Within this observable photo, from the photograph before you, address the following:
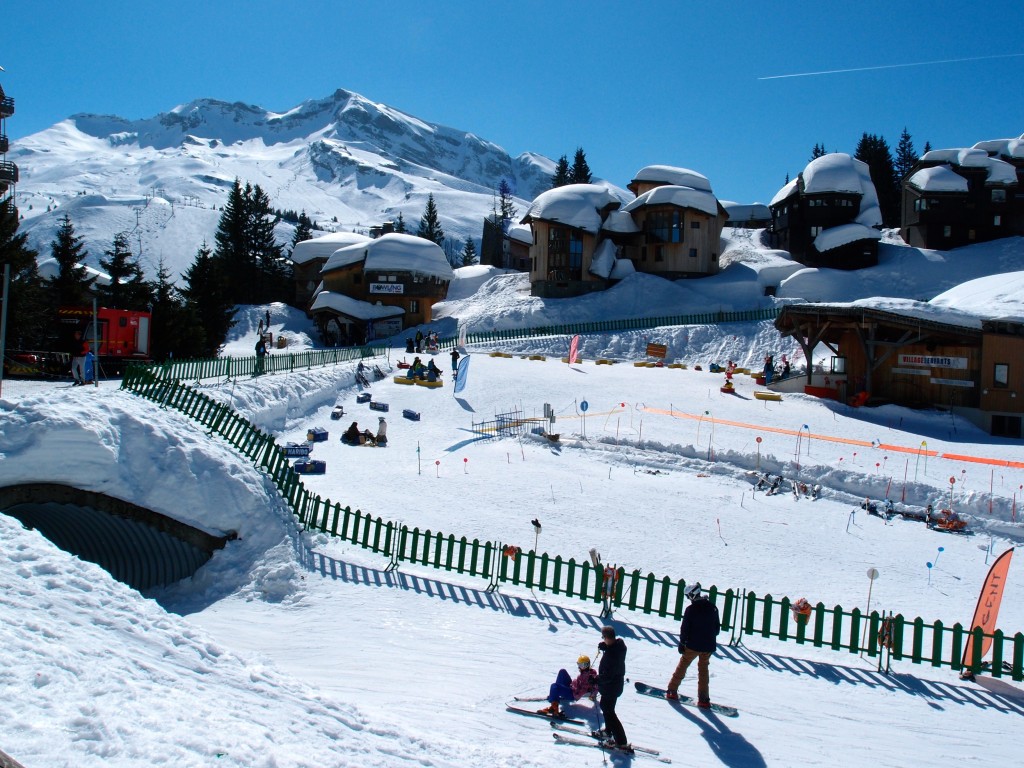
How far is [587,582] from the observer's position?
12.7 metres

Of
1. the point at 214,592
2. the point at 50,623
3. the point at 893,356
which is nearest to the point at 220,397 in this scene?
the point at 214,592

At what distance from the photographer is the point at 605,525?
54.6ft

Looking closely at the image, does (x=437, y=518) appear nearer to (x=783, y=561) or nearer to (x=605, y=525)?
(x=605, y=525)

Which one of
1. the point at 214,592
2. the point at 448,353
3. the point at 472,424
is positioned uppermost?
the point at 448,353

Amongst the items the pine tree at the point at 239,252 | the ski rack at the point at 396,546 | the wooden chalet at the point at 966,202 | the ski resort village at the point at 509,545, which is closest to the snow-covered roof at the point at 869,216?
the wooden chalet at the point at 966,202

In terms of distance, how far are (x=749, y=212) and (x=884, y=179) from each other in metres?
14.7

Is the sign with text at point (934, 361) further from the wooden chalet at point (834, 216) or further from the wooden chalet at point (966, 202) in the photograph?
the wooden chalet at point (966, 202)

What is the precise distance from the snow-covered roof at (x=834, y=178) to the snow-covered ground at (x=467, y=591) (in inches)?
1388

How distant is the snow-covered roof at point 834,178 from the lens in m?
57.1

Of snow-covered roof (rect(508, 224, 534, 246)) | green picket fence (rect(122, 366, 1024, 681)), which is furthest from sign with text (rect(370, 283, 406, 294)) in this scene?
green picket fence (rect(122, 366, 1024, 681))

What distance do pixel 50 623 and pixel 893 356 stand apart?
31351 mm

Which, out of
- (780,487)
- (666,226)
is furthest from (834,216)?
(780,487)

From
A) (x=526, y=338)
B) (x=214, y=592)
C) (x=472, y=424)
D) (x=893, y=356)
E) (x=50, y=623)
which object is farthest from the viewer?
(x=526, y=338)

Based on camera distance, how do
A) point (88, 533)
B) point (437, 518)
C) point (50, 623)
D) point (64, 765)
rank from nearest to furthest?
point (64, 765) < point (50, 623) < point (88, 533) < point (437, 518)
